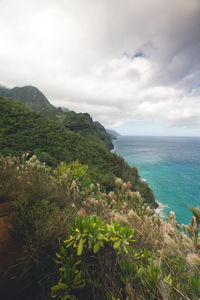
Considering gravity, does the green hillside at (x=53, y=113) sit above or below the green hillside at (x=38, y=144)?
above

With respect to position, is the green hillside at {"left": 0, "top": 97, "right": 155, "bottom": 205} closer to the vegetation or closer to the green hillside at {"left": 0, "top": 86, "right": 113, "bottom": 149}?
the vegetation

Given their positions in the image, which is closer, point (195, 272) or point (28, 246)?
point (195, 272)

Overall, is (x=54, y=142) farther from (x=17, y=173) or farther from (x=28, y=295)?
(x=28, y=295)

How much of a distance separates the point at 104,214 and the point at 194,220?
158 cm

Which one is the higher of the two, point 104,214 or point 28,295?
point 104,214

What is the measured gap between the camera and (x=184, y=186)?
42.8m

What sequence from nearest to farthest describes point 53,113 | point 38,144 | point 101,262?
1. point 101,262
2. point 38,144
3. point 53,113

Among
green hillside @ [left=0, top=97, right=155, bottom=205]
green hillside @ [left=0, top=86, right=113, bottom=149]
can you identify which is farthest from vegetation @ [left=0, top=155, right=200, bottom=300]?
green hillside @ [left=0, top=86, right=113, bottom=149]

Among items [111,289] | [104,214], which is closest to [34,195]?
[104,214]

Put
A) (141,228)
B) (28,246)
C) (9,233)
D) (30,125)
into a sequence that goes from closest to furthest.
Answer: (28,246) → (9,233) → (141,228) → (30,125)

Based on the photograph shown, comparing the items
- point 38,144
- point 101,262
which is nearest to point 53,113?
point 38,144

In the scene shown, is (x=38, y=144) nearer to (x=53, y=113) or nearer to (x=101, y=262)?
(x=101, y=262)

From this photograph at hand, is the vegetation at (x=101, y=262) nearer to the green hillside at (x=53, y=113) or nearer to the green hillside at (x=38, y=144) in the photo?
the green hillside at (x=38, y=144)

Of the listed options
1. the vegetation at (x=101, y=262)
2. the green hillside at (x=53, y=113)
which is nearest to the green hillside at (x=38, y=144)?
the vegetation at (x=101, y=262)
